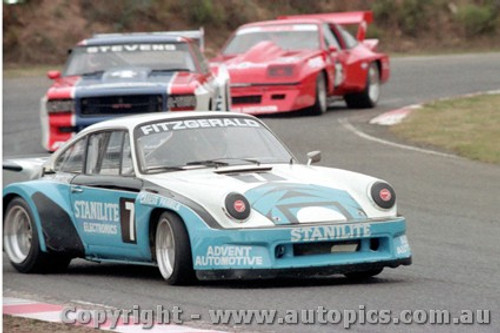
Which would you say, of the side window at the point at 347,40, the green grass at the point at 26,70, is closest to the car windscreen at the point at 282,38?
the side window at the point at 347,40

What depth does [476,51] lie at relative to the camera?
126ft

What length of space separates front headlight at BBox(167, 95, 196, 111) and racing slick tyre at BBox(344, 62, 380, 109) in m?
6.81

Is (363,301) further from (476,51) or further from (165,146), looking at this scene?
(476,51)

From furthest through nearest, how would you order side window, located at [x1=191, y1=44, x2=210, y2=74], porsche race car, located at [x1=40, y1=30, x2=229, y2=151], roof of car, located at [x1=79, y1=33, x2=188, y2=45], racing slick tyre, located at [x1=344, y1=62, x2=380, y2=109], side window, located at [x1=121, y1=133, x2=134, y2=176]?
1. racing slick tyre, located at [x1=344, y1=62, x2=380, y2=109]
2. side window, located at [x1=191, y1=44, x2=210, y2=74]
3. roof of car, located at [x1=79, y1=33, x2=188, y2=45]
4. porsche race car, located at [x1=40, y1=30, x2=229, y2=151]
5. side window, located at [x1=121, y1=133, x2=134, y2=176]

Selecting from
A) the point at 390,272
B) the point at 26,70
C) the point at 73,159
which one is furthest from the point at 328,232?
the point at 26,70

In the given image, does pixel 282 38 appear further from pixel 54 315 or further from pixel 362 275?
pixel 54 315

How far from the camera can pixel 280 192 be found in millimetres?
8312

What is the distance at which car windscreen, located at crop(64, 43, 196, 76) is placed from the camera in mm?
17203

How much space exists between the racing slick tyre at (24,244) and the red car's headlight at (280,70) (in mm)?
10795

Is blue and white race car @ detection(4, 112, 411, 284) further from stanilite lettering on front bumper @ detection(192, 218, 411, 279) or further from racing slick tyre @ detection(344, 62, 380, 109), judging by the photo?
racing slick tyre @ detection(344, 62, 380, 109)

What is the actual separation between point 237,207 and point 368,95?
15.0 m

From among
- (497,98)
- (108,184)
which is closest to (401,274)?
(108,184)

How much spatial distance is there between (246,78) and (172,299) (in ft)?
42.6

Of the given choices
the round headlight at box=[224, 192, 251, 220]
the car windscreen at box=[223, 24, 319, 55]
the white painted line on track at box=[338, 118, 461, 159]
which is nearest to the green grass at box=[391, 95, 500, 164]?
the white painted line on track at box=[338, 118, 461, 159]
